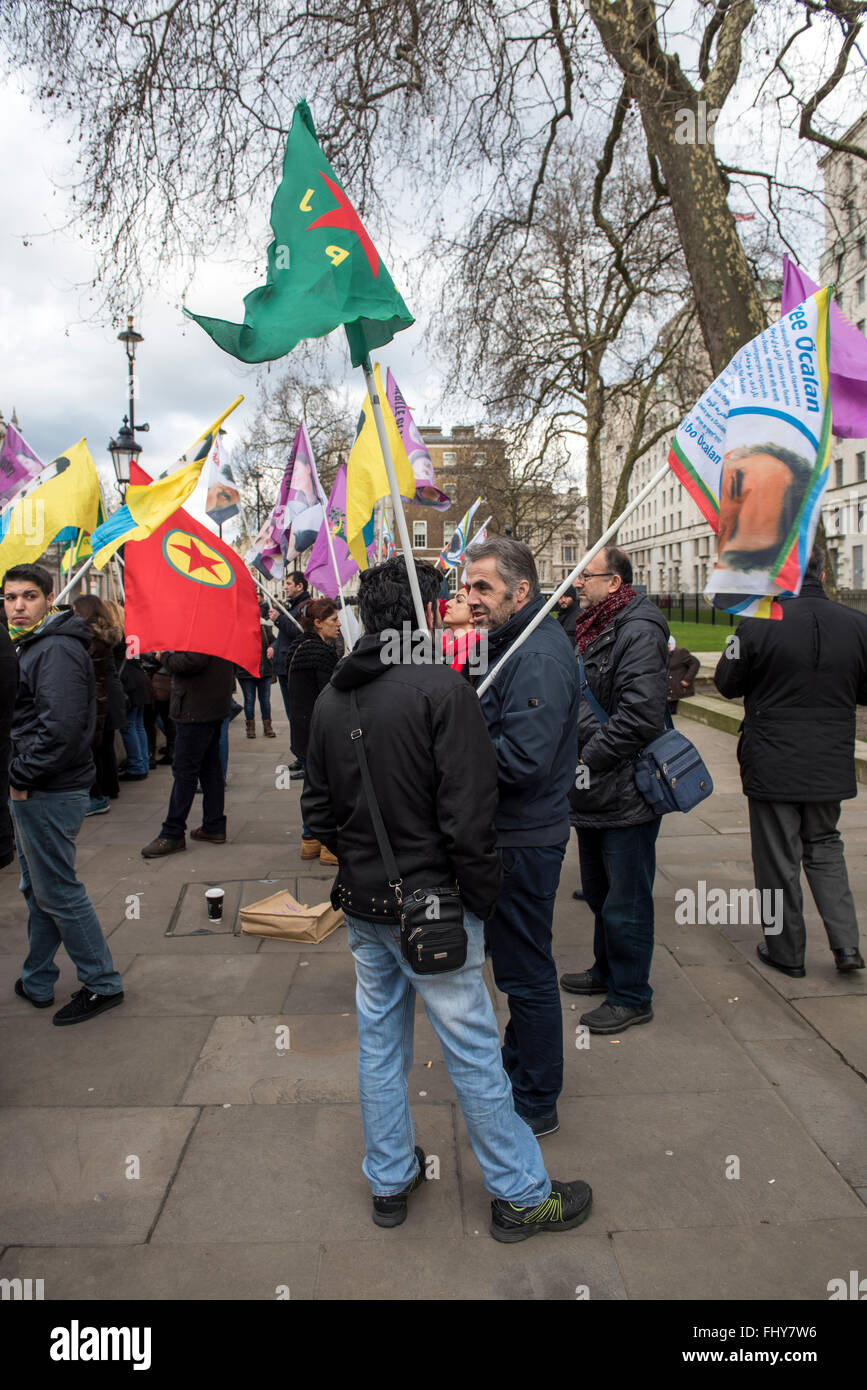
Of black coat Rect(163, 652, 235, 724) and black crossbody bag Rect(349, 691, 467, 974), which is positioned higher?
black coat Rect(163, 652, 235, 724)

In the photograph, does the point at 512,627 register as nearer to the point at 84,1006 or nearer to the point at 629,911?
the point at 629,911

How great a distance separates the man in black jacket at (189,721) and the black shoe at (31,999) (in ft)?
7.72

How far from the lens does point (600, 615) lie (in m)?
3.76

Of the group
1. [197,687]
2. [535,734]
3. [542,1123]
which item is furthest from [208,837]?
[535,734]

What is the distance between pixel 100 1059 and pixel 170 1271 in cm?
130

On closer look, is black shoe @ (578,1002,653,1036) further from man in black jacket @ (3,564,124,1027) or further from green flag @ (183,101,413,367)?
green flag @ (183,101,413,367)

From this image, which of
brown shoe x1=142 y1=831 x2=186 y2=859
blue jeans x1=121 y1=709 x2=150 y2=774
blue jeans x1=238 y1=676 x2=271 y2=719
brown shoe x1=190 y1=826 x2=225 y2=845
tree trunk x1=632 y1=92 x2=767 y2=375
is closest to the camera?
brown shoe x1=142 y1=831 x2=186 y2=859

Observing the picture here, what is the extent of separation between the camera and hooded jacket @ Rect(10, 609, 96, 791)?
3.57 m

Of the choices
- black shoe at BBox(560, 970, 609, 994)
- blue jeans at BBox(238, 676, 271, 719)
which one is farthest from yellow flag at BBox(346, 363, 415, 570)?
blue jeans at BBox(238, 676, 271, 719)

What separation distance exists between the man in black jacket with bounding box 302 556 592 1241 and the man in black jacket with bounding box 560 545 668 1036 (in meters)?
1.19

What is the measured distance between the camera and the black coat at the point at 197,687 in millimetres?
6332

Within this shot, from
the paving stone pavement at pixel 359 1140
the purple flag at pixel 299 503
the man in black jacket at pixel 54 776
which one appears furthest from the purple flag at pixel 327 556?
the man in black jacket at pixel 54 776

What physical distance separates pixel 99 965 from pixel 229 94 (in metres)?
8.46

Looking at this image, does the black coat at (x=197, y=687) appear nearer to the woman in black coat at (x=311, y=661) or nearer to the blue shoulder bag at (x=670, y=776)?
the woman in black coat at (x=311, y=661)
